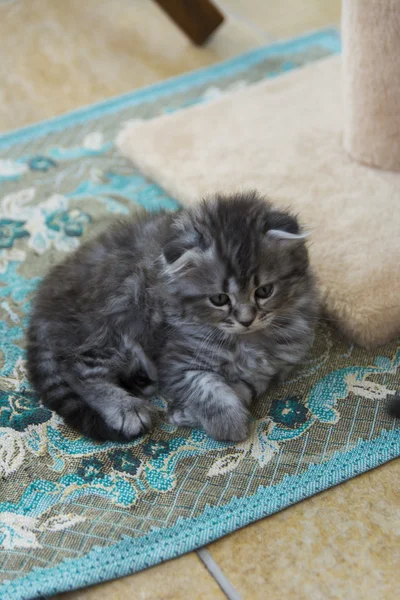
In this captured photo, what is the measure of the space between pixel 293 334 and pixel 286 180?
0.75m

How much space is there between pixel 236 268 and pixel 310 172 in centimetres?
91

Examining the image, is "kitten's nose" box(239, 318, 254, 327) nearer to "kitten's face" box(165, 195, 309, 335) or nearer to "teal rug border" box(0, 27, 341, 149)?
"kitten's face" box(165, 195, 309, 335)

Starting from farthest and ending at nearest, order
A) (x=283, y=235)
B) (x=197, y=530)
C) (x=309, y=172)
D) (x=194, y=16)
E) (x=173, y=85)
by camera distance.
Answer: (x=194, y=16) < (x=173, y=85) < (x=309, y=172) < (x=283, y=235) < (x=197, y=530)

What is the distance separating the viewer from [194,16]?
3.41m

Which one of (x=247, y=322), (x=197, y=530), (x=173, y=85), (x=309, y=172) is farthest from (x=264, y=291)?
(x=173, y=85)

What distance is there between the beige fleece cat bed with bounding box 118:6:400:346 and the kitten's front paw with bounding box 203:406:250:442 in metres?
0.44

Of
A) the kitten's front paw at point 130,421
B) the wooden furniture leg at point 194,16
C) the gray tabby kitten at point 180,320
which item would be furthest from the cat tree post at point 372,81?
the wooden furniture leg at point 194,16

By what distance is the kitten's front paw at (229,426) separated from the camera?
5.21 ft

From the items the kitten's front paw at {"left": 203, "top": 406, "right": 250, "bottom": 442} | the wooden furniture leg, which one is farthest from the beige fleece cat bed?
the wooden furniture leg

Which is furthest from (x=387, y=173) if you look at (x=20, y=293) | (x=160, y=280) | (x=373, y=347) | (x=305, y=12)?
(x=305, y=12)

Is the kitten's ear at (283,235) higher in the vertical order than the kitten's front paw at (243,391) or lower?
higher

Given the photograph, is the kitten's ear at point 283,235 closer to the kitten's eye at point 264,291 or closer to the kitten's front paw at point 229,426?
the kitten's eye at point 264,291

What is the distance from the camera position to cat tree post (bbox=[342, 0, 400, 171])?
6.72 ft

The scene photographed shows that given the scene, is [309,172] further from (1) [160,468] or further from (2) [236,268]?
(1) [160,468]
